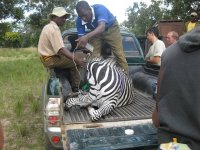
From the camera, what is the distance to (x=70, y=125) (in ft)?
12.1

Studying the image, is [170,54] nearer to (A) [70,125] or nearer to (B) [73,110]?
(A) [70,125]

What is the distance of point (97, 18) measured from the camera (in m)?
5.38

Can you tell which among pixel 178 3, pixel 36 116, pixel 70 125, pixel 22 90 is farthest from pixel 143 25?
pixel 70 125

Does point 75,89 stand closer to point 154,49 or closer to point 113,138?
point 154,49

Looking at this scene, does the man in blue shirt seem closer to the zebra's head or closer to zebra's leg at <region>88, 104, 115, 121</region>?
the zebra's head

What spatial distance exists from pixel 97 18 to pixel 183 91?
11.5 feet

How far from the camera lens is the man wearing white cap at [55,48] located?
5.12m

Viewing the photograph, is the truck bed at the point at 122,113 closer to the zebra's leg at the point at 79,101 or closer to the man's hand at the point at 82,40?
the zebra's leg at the point at 79,101

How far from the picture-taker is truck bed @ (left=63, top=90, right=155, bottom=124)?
12.8ft

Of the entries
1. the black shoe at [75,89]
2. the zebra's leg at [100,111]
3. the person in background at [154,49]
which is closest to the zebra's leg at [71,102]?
the zebra's leg at [100,111]

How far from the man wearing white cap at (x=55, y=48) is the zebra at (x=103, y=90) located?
23.7 inches

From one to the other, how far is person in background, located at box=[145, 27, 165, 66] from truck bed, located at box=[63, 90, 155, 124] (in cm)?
142

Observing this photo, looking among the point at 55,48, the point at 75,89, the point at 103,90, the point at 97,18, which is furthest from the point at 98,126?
the point at 97,18

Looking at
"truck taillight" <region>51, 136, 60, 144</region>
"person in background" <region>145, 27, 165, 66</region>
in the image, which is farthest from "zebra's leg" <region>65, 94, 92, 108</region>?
"person in background" <region>145, 27, 165, 66</region>
